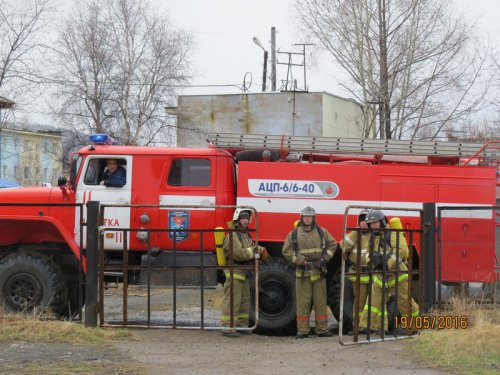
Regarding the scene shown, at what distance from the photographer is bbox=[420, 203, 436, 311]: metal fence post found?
32.6 ft

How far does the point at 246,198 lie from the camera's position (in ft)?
34.8

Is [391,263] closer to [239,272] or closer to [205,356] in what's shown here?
[239,272]

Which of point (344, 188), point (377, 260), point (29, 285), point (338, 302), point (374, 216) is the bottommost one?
point (338, 302)

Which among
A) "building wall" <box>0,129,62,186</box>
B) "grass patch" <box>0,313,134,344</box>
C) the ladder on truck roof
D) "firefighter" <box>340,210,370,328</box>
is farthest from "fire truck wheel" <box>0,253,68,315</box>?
"building wall" <box>0,129,62,186</box>

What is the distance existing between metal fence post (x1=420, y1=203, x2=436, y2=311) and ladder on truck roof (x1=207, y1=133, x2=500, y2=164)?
4.48 feet

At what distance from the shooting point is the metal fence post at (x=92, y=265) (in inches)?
390

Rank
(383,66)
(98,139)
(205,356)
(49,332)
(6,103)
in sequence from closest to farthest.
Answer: (205,356), (49,332), (98,139), (383,66), (6,103)

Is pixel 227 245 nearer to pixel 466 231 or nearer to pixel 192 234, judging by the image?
pixel 192 234

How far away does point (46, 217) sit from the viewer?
1058cm

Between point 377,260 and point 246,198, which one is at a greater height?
point 246,198

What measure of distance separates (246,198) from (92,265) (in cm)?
235

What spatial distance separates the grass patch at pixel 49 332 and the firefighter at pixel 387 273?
3.17 m

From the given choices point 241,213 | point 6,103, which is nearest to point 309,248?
point 241,213

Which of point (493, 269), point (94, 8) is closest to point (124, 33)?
point (94, 8)
